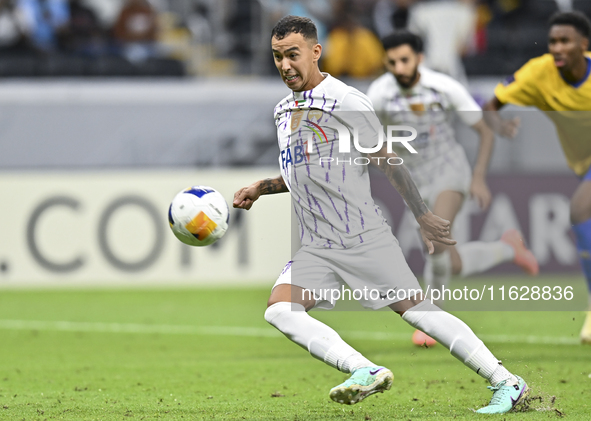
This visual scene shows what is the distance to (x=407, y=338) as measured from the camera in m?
7.77

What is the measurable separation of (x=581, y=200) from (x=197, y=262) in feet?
23.1

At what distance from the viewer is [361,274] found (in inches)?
169

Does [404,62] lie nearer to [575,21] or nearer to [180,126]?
[575,21]

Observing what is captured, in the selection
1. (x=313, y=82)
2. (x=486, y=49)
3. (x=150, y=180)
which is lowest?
(x=150, y=180)

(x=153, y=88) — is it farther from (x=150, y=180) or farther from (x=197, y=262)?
(x=197, y=262)

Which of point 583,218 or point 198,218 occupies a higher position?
point 198,218

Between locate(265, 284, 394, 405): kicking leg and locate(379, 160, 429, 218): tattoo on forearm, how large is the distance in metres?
0.64

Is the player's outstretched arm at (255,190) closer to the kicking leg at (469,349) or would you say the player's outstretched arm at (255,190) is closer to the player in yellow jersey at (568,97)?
the kicking leg at (469,349)

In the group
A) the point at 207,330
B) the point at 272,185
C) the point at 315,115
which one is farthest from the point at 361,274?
the point at 207,330

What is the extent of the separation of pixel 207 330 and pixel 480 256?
2.80 meters

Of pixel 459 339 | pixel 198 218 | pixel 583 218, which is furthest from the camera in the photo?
pixel 583 218

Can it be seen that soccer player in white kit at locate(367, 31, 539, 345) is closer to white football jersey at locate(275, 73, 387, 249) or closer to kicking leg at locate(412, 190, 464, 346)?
kicking leg at locate(412, 190, 464, 346)

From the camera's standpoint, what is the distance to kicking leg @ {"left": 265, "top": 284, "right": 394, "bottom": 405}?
3.88 metres

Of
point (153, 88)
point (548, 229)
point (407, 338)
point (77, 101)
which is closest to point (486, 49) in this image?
point (548, 229)
